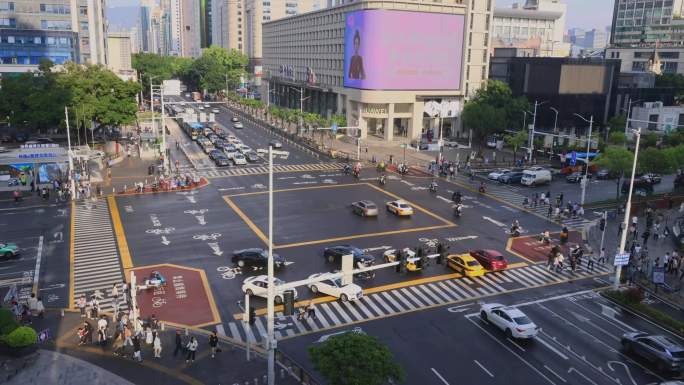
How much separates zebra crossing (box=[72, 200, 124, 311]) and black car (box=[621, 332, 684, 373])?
29.4 meters

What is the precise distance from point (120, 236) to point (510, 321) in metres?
32.3

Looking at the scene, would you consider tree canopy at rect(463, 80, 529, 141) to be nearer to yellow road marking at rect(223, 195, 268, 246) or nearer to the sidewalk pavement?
yellow road marking at rect(223, 195, 268, 246)

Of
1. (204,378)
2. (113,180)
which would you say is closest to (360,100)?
(113,180)

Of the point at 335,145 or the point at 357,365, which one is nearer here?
the point at 357,365

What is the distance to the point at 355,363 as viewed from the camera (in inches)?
844

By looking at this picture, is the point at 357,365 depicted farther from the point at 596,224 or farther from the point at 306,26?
the point at 306,26

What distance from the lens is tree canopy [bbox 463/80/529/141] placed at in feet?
324

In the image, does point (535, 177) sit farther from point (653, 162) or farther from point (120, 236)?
point (120, 236)

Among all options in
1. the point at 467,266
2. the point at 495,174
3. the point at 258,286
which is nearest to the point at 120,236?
the point at 258,286

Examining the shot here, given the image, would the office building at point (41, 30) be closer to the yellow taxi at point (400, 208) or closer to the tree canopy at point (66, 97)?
the tree canopy at point (66, 97)

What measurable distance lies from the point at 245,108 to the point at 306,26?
121 feet

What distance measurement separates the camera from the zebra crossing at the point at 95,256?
119 feet

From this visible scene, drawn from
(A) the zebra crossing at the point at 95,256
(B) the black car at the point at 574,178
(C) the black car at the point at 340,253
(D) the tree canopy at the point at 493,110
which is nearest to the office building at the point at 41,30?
(A) the zebra crossing at the point at 95,256

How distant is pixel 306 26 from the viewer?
143 m
